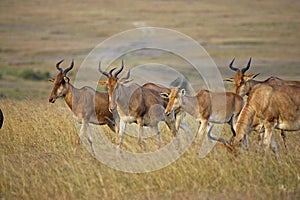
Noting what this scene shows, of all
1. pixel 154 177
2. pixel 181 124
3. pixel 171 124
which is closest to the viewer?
pixel 154 177

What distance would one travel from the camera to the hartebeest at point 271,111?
1291 centimetres

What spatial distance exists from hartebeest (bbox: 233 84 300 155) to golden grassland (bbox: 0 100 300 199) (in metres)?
0.53

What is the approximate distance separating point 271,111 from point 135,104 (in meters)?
3.54

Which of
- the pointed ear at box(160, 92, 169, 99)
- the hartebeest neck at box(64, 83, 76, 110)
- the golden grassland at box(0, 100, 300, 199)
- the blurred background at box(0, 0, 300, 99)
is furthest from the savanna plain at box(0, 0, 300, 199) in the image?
the pointed ear at box(160, 92, 169, 99)

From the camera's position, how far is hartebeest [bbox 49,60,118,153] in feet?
50.3

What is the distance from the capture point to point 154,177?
1133 centimetres

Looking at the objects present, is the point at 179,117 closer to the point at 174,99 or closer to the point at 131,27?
the point at 174,99

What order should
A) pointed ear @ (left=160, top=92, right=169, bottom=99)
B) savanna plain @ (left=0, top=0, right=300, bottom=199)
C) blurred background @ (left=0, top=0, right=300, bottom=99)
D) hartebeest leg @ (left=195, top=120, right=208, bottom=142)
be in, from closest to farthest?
1. savanna plain @ (left=0, top=0, right=300, bottom=199)
2. hartebeest leg @ (left=195, top=120, right=208, bottom=142)
3. pointed ear @ (left=160, top=92, right=169, bottom=99)
4. blurred background @ (left=0, top=0, right=300, bottom=99)

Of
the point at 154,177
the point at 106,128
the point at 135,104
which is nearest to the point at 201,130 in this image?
the point at 135,104

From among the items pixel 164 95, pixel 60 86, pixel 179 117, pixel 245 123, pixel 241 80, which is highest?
pixel 241 80

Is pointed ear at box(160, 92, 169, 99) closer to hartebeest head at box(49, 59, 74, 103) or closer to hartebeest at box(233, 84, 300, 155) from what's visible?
hartebeest head at box(49, 59, 74, 103)

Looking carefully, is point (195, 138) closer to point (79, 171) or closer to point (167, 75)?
point (79, 171)

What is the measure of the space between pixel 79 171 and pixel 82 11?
96315mm

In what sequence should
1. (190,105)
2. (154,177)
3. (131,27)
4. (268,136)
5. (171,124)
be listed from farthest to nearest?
1. (131,27)
2. (171,124)
3. (190,105)
4. (268,136)
5. (154,177)
